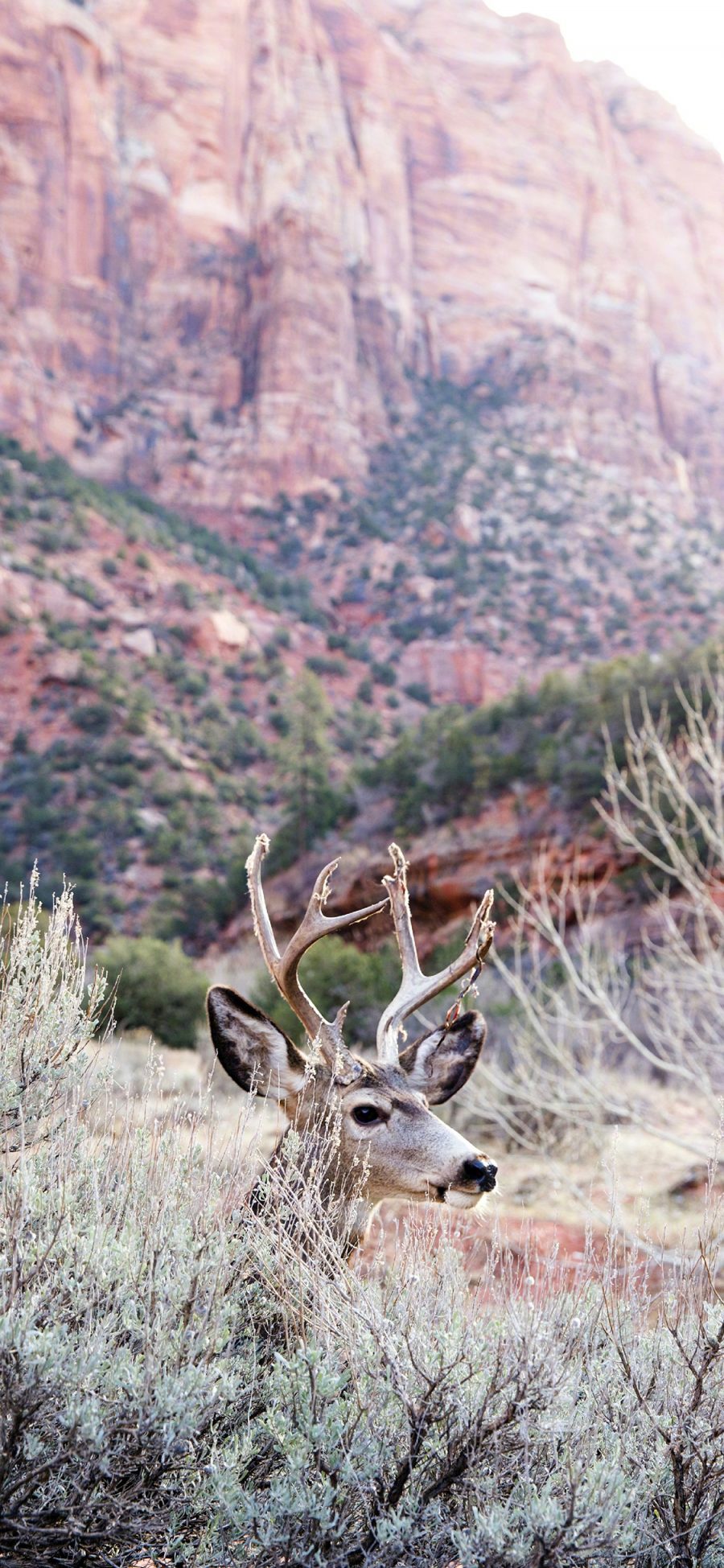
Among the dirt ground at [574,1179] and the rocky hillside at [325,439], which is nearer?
the dirt ground at [574,1179]

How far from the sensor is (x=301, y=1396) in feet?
9.52

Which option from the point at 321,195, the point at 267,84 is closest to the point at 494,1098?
the point at 321,195

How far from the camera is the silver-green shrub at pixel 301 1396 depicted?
102 inches

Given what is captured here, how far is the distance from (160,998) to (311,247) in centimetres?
6974

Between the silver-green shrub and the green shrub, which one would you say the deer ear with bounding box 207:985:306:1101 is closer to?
the silver-green shrub

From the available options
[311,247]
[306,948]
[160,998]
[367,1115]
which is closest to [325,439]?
[311,247]

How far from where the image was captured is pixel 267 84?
265 feet

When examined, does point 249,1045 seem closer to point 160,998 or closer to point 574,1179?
point 574,1179

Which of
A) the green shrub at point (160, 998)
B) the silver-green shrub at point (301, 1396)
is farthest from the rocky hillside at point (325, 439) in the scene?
the silver-green shrub at point (301, 1396)

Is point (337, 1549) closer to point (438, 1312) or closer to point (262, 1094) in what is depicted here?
point (438, 1312)

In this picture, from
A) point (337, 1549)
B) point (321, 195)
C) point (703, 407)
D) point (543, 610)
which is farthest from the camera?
point (703, 407)

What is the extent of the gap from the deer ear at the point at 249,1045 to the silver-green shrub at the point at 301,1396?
569 millimetres

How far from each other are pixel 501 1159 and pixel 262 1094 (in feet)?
29.9

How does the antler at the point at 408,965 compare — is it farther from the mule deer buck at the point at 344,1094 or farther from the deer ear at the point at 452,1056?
the deer ear at the point at 452,1056
